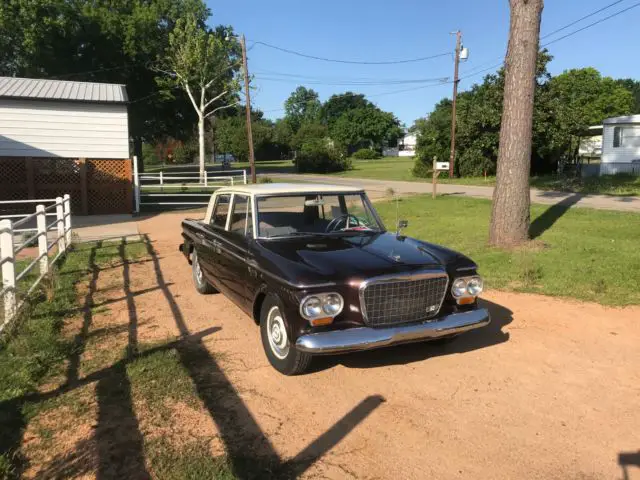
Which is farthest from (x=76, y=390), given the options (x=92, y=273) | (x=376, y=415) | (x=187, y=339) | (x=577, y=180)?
(x=577, y=180)

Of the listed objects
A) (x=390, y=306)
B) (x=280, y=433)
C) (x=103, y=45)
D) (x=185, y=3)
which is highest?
(x=185, y=3)

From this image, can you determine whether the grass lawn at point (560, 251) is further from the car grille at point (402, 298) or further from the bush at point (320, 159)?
the bush at point (320, 159)

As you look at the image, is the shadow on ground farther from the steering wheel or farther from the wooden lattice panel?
the wooden lattice panel

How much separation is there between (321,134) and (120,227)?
6961 centimetres

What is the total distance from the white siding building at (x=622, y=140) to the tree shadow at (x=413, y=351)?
28.4 meters

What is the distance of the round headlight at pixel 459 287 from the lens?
14.7ft

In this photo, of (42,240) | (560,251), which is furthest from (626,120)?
(42,240)

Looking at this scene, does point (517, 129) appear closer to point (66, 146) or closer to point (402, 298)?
point (402, 298)

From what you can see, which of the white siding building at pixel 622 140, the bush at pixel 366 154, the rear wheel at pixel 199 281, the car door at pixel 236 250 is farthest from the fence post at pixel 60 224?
the bush at pixel 366 154

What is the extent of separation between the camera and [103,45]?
108ft

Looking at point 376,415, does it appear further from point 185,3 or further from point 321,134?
point 321,134

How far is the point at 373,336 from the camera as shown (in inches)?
154

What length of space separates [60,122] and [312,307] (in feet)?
50.2

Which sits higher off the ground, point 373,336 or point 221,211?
point 221,211
